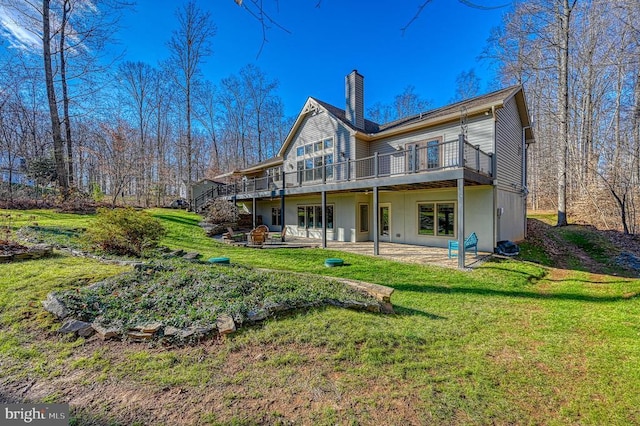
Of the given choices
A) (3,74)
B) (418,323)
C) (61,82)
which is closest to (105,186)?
(61,82)

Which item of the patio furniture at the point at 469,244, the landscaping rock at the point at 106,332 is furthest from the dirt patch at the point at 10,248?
the patio furniture at the point at 469,244

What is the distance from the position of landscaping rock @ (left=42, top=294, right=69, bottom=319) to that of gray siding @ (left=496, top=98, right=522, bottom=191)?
40.2 feet

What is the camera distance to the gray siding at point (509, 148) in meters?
10.2

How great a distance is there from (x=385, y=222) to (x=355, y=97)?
684cm

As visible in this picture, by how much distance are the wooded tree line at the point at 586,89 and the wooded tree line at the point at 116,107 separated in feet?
67.9

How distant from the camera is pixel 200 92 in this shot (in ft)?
91.3

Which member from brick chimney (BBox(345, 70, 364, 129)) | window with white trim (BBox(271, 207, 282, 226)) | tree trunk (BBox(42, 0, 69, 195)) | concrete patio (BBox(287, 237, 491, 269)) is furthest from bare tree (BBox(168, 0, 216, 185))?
concrete patio (BBox(287, 237, 491, 269))

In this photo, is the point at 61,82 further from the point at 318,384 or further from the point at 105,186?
the point at 318,384

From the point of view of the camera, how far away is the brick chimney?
14.0m

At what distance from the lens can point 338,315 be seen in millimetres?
3803

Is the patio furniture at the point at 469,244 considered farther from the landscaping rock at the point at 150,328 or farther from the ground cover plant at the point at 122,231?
the ground cover plant at the point at 122,231

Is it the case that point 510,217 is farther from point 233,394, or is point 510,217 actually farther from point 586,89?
point 586,89

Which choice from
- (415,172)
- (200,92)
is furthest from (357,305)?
(200,92)

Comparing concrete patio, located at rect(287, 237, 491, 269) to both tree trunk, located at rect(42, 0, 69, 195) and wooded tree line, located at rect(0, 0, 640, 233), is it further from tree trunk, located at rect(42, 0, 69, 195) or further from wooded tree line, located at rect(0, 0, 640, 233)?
tree trunk, located at rect(42, 0, 69, 195)
